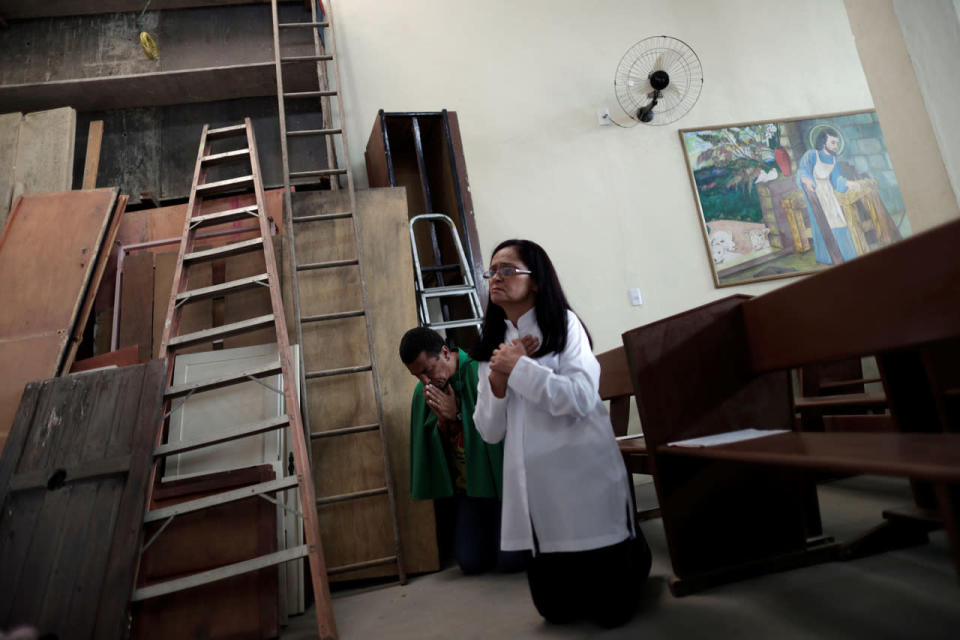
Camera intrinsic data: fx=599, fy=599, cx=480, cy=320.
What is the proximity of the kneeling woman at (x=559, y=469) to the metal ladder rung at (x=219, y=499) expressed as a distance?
3.03 ft

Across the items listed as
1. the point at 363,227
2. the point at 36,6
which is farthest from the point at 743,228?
the point at 36,6

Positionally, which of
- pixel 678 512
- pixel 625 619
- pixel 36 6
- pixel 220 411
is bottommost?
pixel 625 619

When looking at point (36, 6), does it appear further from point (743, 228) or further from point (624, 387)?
point (743, 228)

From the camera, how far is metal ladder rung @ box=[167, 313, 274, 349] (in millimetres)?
2814

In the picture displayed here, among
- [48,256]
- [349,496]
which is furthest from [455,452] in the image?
[48,256]

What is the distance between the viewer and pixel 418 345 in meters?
2.80

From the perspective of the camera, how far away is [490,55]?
514 cm

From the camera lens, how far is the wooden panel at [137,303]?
11.4 feet

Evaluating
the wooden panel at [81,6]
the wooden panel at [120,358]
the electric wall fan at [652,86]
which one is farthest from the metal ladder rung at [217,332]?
the electric wall fan at [652,86]

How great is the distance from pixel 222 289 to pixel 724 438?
245 cm

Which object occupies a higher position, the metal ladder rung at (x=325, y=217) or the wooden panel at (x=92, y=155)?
the wooden panel at (x=92, y=155)

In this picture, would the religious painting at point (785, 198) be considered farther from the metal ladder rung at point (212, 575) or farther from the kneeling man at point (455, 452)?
the metal ladder rung at point (212, 575)

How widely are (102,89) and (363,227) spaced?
118 inches

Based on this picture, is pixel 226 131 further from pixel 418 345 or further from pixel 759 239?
pixel 759 239
